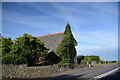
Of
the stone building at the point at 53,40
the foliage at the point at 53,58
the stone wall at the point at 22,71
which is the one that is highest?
the stone building at the point at 53,40

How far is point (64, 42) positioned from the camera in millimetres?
28391

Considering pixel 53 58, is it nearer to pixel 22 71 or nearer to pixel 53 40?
pixel 22 71

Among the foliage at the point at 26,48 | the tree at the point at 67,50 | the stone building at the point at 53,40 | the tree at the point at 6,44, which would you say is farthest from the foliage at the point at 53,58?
the tree at the point at 6,44

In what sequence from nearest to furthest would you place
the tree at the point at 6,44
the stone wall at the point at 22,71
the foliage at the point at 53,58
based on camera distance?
the stone wall at the point at 22,71, the tree at the point at 6,44, the foliage at the point at 53,58

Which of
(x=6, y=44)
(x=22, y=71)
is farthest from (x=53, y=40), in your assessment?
(x=22, y=71)

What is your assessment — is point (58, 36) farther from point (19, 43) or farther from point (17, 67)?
point (17, 67)

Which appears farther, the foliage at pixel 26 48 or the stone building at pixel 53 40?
the stone building at pixel 53 40

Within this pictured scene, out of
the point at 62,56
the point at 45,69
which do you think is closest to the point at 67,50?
the point at 62,56

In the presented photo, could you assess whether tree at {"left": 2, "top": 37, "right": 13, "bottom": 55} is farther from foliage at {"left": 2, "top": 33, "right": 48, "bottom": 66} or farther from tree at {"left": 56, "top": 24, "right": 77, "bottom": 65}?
tree at {"left": 56, "top": 24, "right": 77, "bottom": 65}

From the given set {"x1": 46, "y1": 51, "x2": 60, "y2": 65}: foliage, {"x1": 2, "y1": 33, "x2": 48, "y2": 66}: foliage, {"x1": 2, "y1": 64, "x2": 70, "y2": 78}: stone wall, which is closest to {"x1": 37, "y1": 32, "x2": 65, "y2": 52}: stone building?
{"x1": 46, "y1": 51, "x2": 60, "y2": 65}: foliage

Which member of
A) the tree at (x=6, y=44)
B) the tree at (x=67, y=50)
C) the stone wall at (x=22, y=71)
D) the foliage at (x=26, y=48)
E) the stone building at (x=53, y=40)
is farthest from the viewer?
the stone building at (x=53, y=40)

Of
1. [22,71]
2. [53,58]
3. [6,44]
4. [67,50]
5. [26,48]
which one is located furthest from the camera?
[67,50]

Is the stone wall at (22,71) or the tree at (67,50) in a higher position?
the tree at (67,50)

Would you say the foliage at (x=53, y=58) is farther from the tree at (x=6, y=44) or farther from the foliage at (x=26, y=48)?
the tree at (x=6, y=44)
